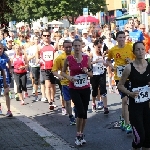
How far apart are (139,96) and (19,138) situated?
10.0 feet

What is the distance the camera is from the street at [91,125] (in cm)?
866

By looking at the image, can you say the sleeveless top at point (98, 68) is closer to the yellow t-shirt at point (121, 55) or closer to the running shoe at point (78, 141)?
the yellow t-shirt at point (121, 55)

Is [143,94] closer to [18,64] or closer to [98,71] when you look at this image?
[98,71]

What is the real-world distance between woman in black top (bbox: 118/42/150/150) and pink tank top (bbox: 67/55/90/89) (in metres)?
1.88

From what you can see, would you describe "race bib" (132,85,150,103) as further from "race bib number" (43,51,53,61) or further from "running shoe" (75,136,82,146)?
"race bib number" (43,51,53,61)

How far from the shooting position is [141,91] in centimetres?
683

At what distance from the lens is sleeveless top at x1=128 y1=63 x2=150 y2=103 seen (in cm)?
679

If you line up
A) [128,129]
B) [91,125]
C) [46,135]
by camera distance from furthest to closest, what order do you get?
[91,125], [46,135], [128,129]

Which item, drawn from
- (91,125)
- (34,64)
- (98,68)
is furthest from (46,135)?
(34,64)

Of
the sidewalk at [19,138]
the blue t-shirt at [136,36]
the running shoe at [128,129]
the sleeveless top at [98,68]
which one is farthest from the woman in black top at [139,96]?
the blue t-shirt at [136,36]

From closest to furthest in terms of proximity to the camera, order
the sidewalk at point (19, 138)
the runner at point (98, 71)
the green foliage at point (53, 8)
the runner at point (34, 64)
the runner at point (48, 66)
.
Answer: the sidewalk at point (19, 138) → the runner at point (98, 71) → the runner at point (48, 66) → the runner at point (34, 64) → the green foliage at point (53, 8)

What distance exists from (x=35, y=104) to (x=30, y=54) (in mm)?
1531

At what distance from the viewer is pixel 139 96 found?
22.3 feet

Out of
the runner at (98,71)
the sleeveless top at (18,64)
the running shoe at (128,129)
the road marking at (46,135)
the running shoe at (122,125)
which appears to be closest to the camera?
the road marking at (46,135)
